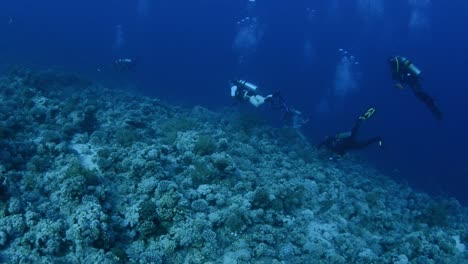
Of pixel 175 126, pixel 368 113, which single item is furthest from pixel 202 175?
pixel 368 113

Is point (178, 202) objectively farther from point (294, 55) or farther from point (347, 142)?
point (294, 55)

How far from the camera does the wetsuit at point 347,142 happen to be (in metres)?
13.9

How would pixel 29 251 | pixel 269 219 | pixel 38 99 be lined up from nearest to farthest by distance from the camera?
pixel 29 251
pixel 269 219
pixel 38 99

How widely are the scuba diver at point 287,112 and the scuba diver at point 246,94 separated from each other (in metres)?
0.66

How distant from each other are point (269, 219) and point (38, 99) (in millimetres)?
9620

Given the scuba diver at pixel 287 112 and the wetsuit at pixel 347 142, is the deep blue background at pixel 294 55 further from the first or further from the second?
the wetsuit at pixel 347 142

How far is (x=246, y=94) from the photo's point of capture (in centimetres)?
1577

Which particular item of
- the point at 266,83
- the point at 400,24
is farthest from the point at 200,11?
the point at 266,83

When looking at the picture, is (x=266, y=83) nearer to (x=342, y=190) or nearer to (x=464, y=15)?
(x=342, y=190)

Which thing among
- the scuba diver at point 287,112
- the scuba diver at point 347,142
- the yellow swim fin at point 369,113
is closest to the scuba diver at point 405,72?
the yellow swim fin at point 369,113

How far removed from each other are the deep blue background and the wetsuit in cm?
994

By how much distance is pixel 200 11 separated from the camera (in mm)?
102250

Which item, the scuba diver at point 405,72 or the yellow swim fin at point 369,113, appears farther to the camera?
the scuba diver at point 405,72

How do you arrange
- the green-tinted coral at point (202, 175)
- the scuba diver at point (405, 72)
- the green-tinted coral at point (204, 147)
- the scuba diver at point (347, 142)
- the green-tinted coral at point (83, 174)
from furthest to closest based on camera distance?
the scuba diver at point (405, 72)
the scuba diver at point (347, 142)
the green-tinted coral at point (204, 147)
the green-tinted coral at point (202, 175)
the green-tinted coral at point (83, 174)
